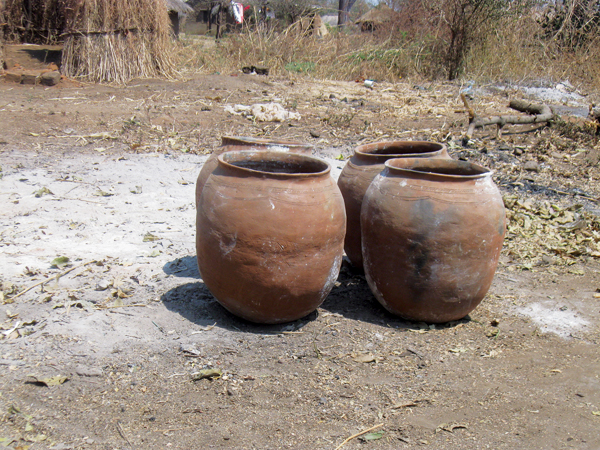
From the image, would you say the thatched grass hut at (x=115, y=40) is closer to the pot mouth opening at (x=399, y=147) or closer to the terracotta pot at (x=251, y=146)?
the terracotta pot at (x=251, y=146)

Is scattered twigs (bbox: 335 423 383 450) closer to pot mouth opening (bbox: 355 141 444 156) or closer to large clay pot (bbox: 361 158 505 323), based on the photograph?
large clay pot (bbox: 361 158 505 323)

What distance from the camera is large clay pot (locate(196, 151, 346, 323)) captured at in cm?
295

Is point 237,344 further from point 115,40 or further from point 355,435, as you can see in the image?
point 115,40

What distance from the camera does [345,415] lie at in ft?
8.26

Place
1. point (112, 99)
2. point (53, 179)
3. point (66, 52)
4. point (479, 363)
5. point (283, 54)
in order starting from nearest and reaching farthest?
point (479, 363) < point (53, 179) < point (112, 99) < point (66, 52) < point (283, 54)

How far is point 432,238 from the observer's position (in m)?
3.11

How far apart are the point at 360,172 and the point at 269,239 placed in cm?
113

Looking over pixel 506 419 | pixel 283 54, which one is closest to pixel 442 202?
pixel 506 419

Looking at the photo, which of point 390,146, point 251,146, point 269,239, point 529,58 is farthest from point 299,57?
point 269,239

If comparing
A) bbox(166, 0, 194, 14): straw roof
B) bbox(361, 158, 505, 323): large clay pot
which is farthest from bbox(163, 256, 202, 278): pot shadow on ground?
bbox(166, 0, 194, 14): straw roof

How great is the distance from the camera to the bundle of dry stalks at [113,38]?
30.2 ft

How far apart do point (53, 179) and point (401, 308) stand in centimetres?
413

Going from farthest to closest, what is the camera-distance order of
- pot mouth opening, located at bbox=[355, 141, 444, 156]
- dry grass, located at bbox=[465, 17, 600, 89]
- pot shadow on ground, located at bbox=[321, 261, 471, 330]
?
dry grass, located at bbox=[465, 17, 600, 89]
pot mouth opening, located at bbox=[355, 141, 444, 156]
pot shadow on ground, located at bbox=[321, 261, 471, 330]

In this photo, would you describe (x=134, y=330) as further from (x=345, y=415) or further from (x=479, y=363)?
(x=479, y=363)
